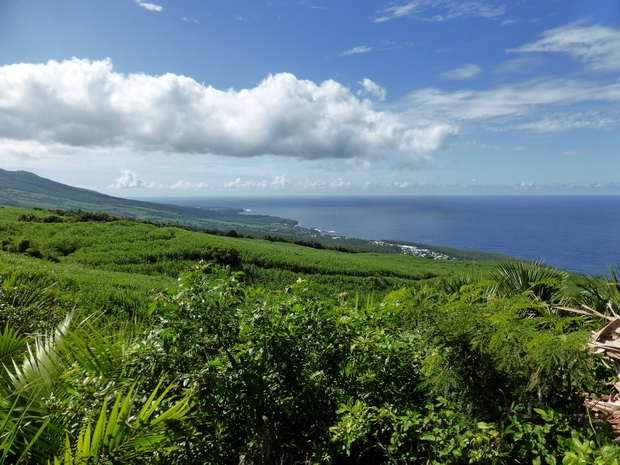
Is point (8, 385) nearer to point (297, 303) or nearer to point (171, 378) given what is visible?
point (171, 378)

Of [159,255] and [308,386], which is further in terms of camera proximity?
[159,255]

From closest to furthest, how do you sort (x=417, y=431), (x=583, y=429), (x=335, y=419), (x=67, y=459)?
(x=67, y=459) → (x=583, y=429) → (x=417, y=431) → (x=335, y=419)

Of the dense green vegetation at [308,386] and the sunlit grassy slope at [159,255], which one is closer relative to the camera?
the dense green vegetation at [308,386]

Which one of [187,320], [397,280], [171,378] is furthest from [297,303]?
[397,280]

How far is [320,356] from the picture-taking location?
3.02 metres

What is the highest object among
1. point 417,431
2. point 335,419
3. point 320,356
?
point 320,356

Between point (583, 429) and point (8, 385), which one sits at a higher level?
point (583, 429)

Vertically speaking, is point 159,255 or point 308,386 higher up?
point 308,386

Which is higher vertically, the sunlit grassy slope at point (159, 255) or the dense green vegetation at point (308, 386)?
the dense green vegetation at point (308, 386)

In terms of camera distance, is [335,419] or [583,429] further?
[335,419]

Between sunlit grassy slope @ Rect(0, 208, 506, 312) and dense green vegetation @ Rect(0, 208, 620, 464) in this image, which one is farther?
sunlit grassy slope @ Rect(0, 208, 506, 312)

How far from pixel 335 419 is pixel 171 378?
53.7 inches

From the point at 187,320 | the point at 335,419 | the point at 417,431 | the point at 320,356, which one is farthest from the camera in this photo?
the point at 320,356

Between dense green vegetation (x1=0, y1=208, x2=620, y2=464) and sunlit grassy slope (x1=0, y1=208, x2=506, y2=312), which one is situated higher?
dense green vegetation (x1=0, y1=208, x2=620, y2=464)
